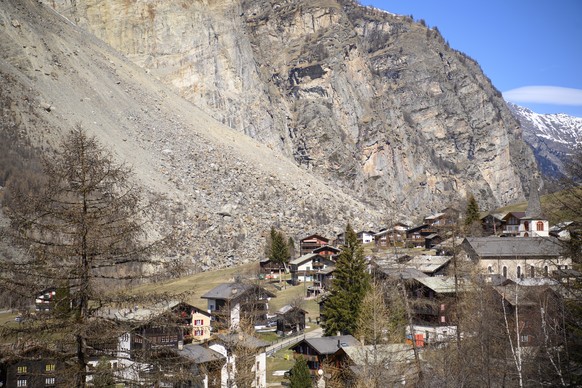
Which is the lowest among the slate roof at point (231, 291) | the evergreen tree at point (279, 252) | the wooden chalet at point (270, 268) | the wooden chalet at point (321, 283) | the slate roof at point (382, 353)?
the slate roof at point (382, 353)

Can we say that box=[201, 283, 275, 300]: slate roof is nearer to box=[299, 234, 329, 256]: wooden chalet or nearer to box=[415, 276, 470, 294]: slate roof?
box=[415, 276, 470, 294]: slate roof

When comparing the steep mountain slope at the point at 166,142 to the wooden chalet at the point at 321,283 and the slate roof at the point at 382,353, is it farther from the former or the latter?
the slate roof at the point at 382,353

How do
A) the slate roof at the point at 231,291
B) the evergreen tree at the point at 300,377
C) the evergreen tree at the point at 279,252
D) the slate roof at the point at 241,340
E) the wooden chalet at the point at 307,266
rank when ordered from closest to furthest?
the slate roof at the point at 241,340
the evergreen tree at the point at 300,377
the slate roof at the point at 231,291
the wooden chalet at the point at 307,266
the evergreen tree at the point at 279,252

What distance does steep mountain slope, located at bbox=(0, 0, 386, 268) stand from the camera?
10269 cm

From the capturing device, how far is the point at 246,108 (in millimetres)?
180500

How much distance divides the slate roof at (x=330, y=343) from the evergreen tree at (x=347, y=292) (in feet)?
6.38

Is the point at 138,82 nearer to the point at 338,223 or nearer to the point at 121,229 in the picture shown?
the point at 338,223

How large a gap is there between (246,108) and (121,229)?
169m

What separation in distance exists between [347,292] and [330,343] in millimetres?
4856

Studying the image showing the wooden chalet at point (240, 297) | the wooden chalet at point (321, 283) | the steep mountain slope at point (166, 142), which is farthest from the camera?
the steep mountain slope at point (166, 142)

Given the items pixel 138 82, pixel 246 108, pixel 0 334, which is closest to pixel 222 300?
pixel 0 334

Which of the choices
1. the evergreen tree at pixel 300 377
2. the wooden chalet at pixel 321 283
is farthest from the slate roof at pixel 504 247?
the evergreen tree at pixel 300 377

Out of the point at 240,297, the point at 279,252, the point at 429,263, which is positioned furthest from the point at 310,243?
the point at 429,263

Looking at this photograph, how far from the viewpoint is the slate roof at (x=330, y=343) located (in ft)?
128
